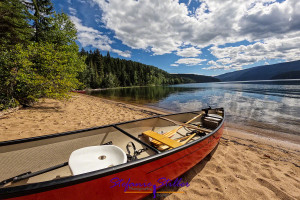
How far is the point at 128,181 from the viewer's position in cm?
219

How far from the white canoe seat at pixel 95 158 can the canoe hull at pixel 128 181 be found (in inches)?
22.1

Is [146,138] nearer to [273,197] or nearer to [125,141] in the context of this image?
[125,141]

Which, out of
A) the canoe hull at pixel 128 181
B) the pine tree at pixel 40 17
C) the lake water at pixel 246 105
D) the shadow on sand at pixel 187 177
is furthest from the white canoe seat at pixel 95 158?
the pine tree at pixel 40 17

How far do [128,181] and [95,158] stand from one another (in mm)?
1165

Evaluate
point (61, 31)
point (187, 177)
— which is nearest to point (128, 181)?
point (187, 177)

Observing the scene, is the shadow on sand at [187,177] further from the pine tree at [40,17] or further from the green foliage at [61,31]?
the pine tree at [40,17]

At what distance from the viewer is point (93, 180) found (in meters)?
1.80

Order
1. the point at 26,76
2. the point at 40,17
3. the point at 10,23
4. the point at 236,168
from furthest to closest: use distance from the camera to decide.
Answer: the point at 40,17, the point at 10,23, the point at 26,76, the point at 236,168

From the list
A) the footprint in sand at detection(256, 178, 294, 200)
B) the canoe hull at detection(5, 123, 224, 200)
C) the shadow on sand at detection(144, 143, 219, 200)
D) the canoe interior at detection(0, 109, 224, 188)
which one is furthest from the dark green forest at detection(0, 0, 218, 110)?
the footprint in sand at detection(256, 178, 294, 200)

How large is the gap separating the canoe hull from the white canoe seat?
22.1 inches

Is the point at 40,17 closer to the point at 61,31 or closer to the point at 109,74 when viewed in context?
the point at 61,31

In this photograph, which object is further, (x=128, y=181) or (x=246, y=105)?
(x=246, y=105)

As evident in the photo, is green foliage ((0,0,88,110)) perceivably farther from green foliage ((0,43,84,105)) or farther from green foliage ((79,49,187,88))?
green foliage ((79,49,187,88))

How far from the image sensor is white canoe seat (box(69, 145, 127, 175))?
8.46 ft
